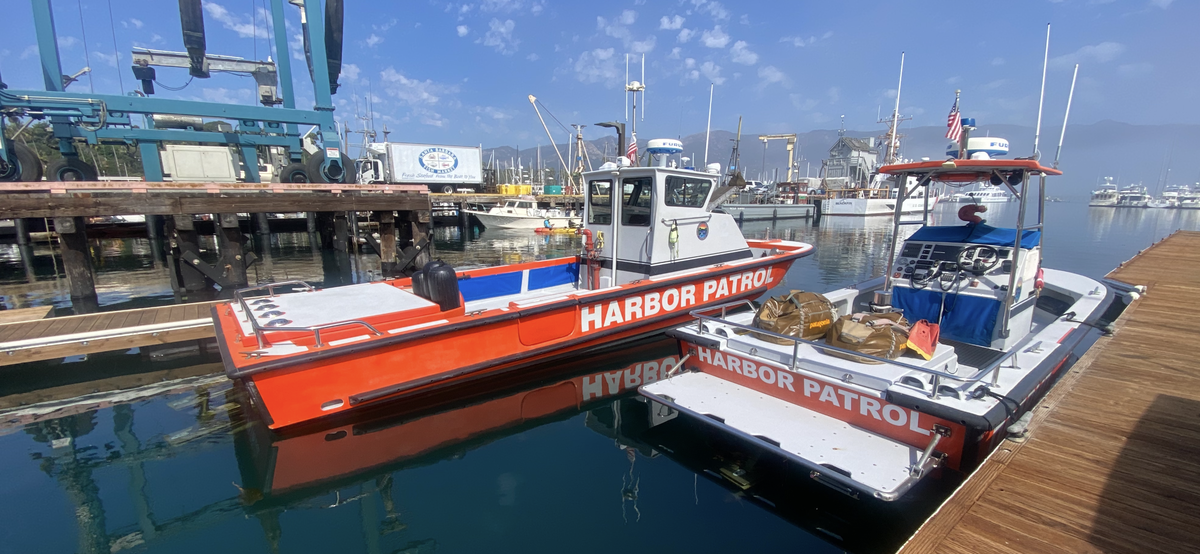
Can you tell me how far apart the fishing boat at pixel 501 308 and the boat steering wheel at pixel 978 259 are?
11.6 feet

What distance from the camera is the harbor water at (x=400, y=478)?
3594 millimetres

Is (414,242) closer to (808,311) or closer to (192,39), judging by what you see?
(808,311)

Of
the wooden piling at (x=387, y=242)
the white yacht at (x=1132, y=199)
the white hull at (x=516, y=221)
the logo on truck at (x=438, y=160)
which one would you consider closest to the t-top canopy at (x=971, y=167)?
the wooden piling at (x=387, y=242)

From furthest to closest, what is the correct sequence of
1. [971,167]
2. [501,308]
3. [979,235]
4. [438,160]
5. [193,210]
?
[438,160] < [193,210] < [501,308] < [979,235] < [971,167]

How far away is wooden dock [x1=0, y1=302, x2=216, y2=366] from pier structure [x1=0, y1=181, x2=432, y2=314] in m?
4.11

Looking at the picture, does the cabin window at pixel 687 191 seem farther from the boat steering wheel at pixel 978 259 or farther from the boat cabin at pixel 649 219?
the boat steering wheel at pixel 978 259

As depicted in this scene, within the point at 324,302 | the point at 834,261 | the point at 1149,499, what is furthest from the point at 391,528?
the point at 834,261

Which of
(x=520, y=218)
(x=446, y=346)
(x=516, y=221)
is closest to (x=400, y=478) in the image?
(x=446, y=346)

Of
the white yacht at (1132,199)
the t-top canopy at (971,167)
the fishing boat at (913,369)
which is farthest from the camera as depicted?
the white yacht at (1132,199)

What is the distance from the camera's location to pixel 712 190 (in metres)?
8.41

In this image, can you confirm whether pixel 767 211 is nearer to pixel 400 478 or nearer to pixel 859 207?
pixel 859 207

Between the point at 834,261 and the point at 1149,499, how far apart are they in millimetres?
16974

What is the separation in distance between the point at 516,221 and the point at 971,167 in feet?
90.3

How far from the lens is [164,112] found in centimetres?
1472
